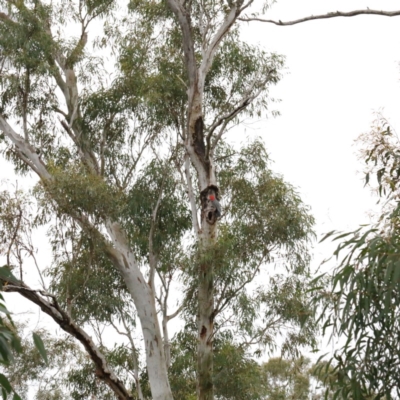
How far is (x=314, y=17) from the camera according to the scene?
7.15m

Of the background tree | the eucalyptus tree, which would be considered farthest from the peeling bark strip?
the background tree

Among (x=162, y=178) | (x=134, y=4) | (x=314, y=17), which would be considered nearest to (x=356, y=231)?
(x=314, y=17)

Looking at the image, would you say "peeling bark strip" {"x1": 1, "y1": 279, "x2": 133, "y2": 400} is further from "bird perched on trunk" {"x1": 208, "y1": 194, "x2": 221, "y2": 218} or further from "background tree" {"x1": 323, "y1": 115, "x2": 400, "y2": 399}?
"background tree" {"x1": 323, "y1": 115, "x2": 400, "y2": 399}

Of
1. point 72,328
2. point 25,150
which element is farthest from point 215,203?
point 25,150

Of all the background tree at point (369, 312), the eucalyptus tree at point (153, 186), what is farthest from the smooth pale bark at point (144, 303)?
the background tree at point (369, 312)

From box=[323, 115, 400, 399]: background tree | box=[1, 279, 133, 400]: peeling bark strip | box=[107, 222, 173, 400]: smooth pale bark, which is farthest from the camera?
box=[107, 222, 173, 400]: smooth pale bark

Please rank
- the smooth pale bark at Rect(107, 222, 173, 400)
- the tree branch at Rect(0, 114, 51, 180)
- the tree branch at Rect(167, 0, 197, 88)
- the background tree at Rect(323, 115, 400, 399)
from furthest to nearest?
the tree branch at Rect(0, 114, 51, 180)
the smooth pale bark at Rect(107, 222, 173, 400)
the tree branch at Rect(167, 0, 197, 88)
the background tree at Rect(323, 115, 400, 399)

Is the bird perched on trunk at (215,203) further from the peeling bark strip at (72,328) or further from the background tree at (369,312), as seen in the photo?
the background tree at (369,312)

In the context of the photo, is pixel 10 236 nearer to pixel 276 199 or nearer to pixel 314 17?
pixel 276 199

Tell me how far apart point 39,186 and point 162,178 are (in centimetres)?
177

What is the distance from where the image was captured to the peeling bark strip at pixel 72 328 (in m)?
7.90

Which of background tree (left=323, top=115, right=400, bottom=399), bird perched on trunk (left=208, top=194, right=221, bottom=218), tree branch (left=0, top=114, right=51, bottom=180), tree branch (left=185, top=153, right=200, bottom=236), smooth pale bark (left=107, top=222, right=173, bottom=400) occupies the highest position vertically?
tree branch (left=0, top=114, right=51, bottom=180)

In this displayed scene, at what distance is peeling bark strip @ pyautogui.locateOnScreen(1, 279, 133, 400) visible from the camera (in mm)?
7896

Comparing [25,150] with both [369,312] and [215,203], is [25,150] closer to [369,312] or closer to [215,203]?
[215,203]
